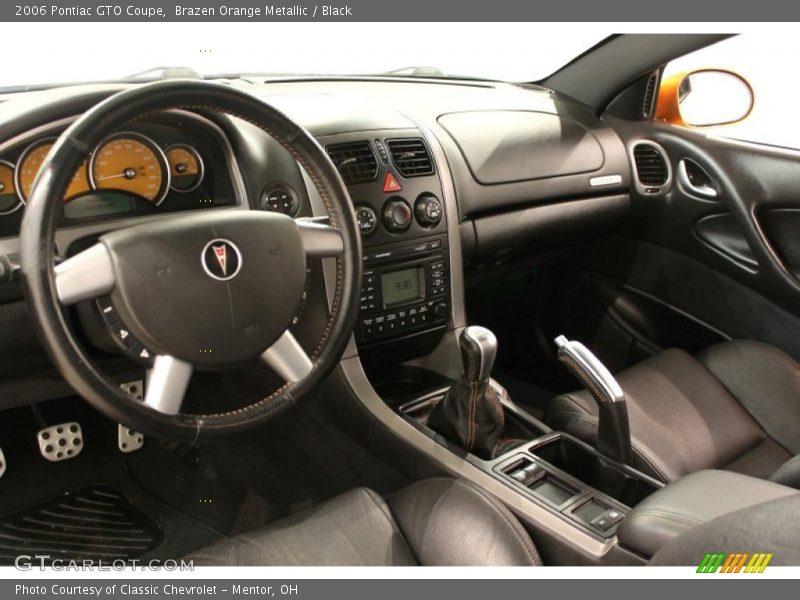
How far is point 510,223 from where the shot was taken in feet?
6.82

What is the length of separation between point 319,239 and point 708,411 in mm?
1129

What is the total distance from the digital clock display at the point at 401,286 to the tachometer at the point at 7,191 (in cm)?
77

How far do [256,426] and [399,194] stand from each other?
2.50 feet

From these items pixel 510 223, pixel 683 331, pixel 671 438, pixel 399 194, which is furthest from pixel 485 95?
pixel 671 438

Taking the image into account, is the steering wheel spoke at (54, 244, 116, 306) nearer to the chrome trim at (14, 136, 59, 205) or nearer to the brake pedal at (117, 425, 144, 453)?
the chrome trim at (14, 136, 59, 205)

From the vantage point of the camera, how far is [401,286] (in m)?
1.72

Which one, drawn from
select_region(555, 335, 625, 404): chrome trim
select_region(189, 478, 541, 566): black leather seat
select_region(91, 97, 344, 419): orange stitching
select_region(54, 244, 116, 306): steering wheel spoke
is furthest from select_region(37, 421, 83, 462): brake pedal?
select_region(555, 335, 625, 404): chrome trim

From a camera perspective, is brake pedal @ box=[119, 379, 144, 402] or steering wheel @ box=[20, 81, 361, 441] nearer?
steering wheel @ box=[20, 81, 361, 441]

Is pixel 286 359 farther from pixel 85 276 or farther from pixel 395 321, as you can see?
pixel 395 321

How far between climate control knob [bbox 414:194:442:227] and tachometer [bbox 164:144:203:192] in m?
0.54

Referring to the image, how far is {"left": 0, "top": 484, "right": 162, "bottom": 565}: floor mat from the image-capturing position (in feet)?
4.93

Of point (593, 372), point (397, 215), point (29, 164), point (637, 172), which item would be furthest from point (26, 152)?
point (637, 172)

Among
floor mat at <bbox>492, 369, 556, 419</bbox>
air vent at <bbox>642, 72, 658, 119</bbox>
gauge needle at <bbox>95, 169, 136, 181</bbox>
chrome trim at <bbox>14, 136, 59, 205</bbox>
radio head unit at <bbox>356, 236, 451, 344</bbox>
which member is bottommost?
floor mat at <bbox>492, 369, 556, 419</bbox>

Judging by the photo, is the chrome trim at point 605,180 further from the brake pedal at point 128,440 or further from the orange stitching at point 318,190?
the brake pedal at point 128,440
